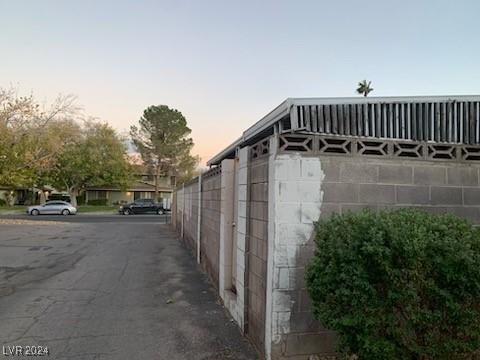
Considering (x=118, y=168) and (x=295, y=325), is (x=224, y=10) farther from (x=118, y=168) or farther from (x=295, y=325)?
(x=118, y=168)

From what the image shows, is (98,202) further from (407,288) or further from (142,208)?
(407,288)

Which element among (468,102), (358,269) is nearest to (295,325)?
(358,269)

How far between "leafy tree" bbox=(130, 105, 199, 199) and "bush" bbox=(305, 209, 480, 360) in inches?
1900

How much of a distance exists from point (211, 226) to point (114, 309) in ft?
8.38

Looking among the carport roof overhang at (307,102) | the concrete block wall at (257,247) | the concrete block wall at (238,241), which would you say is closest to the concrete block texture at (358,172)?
the carport roof overhang at (307,102)

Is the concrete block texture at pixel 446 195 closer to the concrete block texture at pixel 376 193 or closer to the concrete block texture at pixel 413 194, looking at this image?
the concrete block texture at pixel 413 194

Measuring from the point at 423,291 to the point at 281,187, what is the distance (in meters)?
1.55

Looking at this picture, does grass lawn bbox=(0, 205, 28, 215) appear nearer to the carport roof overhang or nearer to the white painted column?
the white painted column

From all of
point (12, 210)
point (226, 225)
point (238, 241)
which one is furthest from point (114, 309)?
point (12, 210)

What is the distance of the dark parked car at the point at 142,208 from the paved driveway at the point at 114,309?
26.8 metres

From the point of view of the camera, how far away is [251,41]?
1139cm

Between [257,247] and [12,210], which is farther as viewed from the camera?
[12,210]

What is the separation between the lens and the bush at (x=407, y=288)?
2752 mm

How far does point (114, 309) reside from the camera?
5770mm
